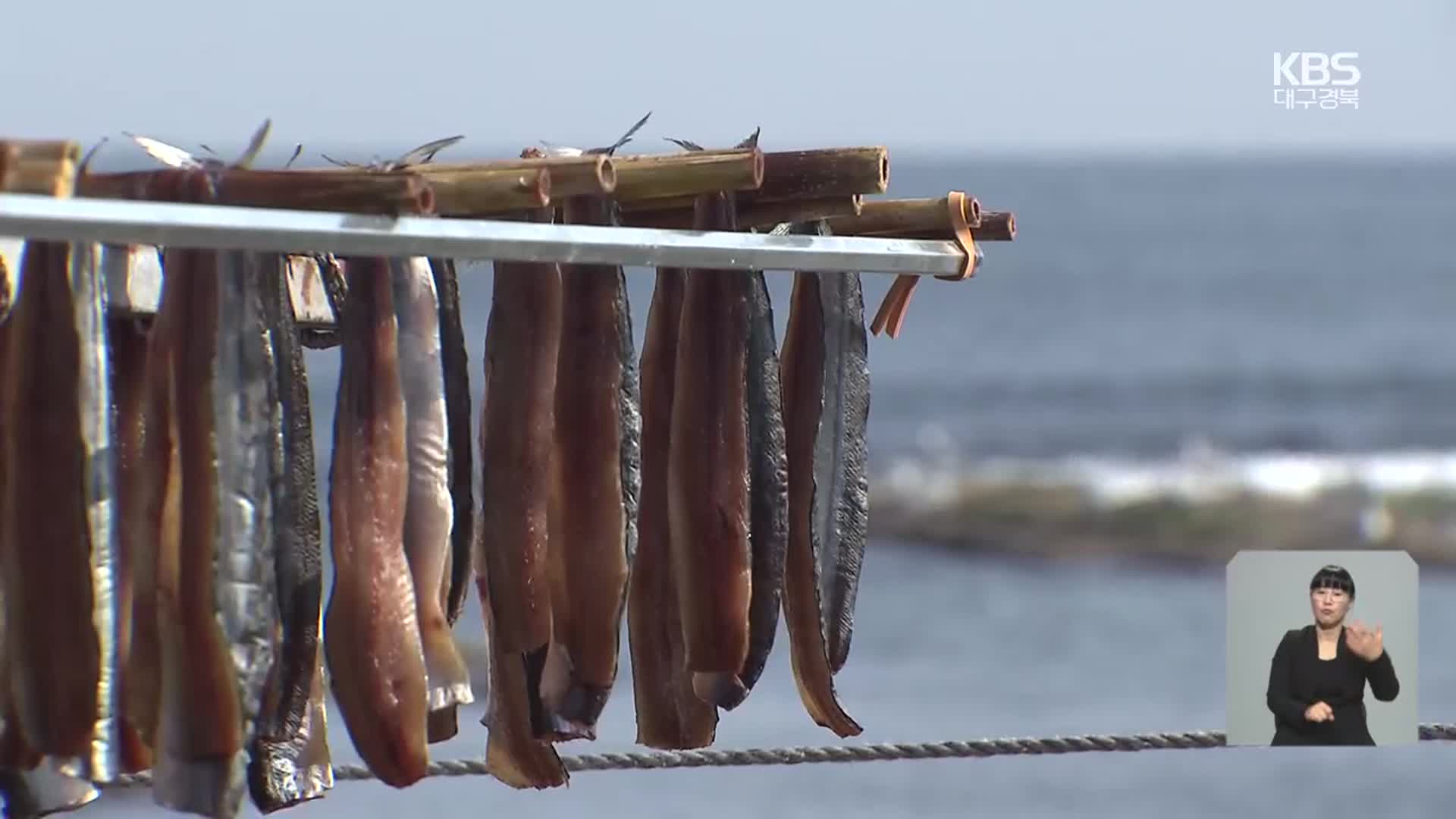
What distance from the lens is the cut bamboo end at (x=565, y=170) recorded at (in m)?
3.14

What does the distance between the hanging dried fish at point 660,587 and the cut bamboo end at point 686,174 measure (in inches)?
9.8

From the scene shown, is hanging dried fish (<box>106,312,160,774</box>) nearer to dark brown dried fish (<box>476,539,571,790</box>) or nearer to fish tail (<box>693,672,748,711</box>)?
dark brown dried fish (<box>476,539,571,790</box>)

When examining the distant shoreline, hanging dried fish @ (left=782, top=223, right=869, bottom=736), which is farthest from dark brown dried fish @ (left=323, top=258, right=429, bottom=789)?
the distant shoreline

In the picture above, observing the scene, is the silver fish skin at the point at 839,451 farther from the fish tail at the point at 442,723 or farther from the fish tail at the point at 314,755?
the fish tail at the point at 314,755

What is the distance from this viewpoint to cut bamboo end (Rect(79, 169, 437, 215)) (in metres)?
2.93

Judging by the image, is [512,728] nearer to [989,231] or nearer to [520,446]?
[520,446]

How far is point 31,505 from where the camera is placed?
2.99 metres

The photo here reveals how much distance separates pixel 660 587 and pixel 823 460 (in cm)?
36

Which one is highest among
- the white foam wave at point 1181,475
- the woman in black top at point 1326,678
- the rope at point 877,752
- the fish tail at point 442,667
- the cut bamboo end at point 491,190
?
the cut bamboo end at point 491,190

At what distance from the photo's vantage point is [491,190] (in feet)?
10.2

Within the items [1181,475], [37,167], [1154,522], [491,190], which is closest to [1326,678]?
[491,190]

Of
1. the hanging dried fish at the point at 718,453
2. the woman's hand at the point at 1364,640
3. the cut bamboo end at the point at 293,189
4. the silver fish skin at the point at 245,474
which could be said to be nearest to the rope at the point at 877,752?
the woman's hand at the point at 1364,640

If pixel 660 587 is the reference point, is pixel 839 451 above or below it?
above

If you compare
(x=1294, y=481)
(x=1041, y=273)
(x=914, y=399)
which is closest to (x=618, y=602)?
(x=1294, y=481)
